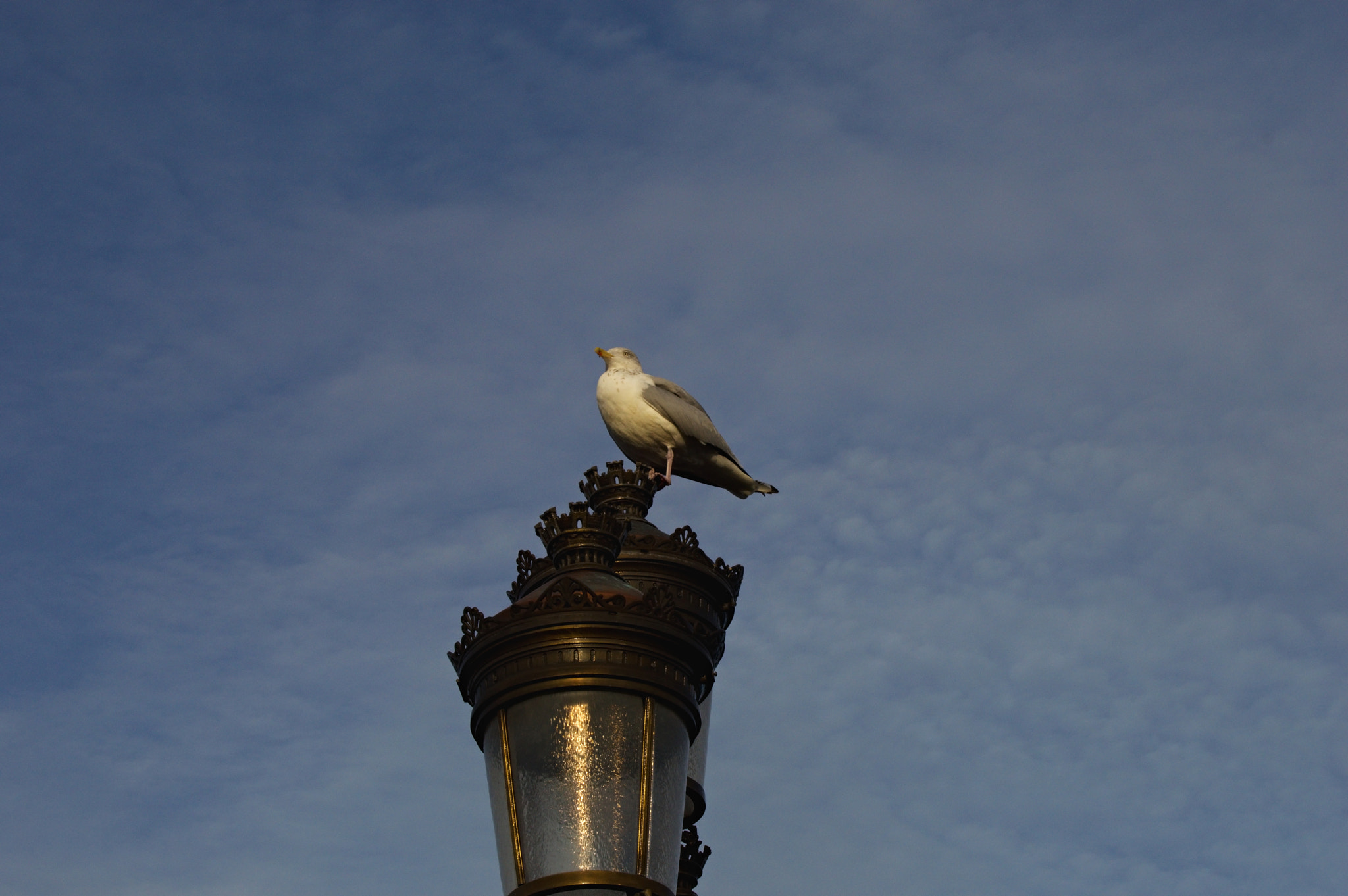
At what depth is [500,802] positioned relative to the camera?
5.12 meters

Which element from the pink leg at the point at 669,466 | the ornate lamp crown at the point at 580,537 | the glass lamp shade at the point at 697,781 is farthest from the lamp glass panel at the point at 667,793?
the pink leg at the point at 669,466

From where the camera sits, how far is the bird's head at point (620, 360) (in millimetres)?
13328

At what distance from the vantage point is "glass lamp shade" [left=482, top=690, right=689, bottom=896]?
4.88 meters

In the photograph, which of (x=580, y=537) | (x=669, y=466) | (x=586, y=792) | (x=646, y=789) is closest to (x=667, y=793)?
(x=646, y=789)

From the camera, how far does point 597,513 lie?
638 cm

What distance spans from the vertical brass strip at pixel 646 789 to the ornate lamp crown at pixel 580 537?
98 cm

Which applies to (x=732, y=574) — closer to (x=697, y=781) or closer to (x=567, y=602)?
(x=697, y=781)

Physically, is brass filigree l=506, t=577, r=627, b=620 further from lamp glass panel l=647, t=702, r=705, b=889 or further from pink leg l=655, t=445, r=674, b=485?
pink leg l=655, t=445, r=674, b=485

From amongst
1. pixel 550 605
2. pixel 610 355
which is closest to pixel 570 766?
pixel 550 605

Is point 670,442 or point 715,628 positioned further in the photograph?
point 670,442

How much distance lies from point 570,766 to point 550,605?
638mm

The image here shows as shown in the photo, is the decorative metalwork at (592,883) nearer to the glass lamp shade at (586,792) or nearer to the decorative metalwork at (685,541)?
the glass lamp shade at (586,792)

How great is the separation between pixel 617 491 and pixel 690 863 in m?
2.02

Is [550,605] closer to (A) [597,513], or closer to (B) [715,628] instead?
(A) [597,513]
